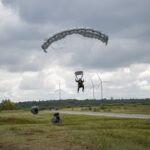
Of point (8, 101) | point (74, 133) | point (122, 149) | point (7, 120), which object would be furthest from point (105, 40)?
point (8, 101)

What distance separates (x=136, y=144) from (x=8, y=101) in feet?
539

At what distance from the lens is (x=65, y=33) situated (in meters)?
41.4

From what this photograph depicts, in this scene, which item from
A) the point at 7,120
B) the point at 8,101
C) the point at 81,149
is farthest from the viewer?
the point at 8,101

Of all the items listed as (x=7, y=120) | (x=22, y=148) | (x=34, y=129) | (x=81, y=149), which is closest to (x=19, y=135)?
(x=34, y=129)

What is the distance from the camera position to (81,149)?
29.4m

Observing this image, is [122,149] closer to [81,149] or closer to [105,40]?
[81,149]

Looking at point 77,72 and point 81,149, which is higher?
point 77,72

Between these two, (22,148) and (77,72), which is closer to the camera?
(22,148)

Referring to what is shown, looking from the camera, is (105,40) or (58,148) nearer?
(58,148)

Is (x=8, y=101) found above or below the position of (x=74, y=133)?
above

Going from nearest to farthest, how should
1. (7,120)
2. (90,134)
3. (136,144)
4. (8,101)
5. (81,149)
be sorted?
1. (81,149)
2. (136,144)
3. (90,134)
4. (7,120)
5. (8,101)

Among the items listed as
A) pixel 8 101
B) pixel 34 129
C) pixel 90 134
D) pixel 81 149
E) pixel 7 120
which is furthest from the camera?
pixel 8 101

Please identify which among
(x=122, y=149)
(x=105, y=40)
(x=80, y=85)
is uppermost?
(x=105, y=40)

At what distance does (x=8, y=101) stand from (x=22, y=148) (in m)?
165
